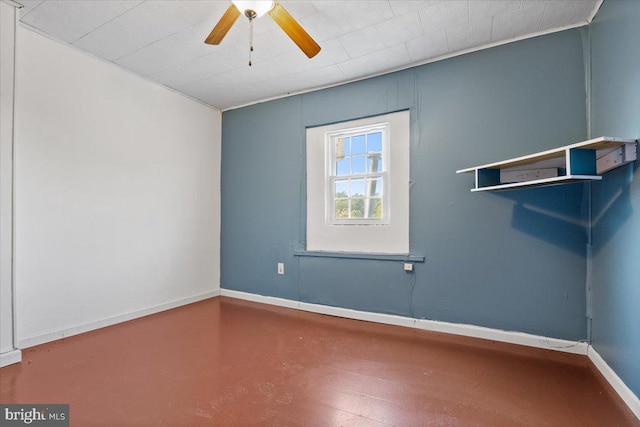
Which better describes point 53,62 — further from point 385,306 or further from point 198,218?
point 385,306

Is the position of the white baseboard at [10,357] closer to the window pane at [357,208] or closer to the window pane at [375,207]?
the window pane at [357,208]

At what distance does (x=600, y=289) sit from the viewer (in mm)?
2131

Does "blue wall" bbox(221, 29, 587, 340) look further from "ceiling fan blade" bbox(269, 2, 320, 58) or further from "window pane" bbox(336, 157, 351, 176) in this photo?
"ceiling fan blade" bbox(269, 2, 320, 58)

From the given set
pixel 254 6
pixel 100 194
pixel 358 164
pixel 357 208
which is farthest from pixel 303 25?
pixel 100 194

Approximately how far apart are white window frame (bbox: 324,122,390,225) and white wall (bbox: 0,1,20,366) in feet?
8.97

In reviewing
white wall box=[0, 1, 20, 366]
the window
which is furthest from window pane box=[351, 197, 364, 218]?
white wall box=[0, 1, 20, 366]

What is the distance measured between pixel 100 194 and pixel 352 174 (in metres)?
2.62

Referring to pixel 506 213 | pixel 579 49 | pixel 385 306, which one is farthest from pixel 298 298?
pixel 579 49

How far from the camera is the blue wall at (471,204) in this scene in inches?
94.3

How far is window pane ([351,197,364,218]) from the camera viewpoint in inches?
132

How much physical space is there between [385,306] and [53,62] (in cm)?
384

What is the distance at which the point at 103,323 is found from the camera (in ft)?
9.65

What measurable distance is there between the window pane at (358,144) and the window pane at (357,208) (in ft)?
1.81

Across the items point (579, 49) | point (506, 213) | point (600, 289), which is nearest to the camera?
point (600, 289)
